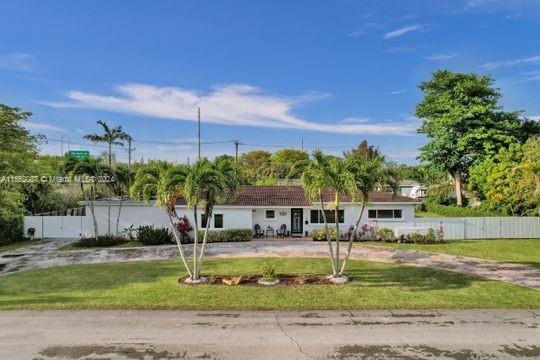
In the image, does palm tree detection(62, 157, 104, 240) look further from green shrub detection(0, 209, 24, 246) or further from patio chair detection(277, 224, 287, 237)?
patio chair detection(277, 224, 287, 237)

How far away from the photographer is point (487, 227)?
94.0 feet

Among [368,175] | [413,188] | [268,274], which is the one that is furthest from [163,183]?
[413,188]

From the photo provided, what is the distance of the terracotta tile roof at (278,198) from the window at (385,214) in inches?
28.5

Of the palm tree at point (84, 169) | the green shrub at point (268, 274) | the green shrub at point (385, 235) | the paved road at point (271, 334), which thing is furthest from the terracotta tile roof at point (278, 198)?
the paved road at point (271, 334)

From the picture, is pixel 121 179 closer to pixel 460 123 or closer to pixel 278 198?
pixel 278 198

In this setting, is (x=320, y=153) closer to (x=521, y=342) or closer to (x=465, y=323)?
(x=465, y=323)

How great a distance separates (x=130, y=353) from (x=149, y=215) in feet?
64.8

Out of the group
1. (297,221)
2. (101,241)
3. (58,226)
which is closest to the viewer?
(101,241)

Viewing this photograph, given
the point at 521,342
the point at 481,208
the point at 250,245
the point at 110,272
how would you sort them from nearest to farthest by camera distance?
the point at 521,342, the point at 110,272, the point at 250,245, the point at 481,208

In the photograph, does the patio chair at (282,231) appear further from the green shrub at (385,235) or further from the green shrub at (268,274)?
the green shrub at (268,274)

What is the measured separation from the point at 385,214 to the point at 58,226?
22.8 meters

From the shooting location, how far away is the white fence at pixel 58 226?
2828 centimetres

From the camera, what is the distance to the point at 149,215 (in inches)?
1096

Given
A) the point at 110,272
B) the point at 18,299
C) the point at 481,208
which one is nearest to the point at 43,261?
the point at 110,272
